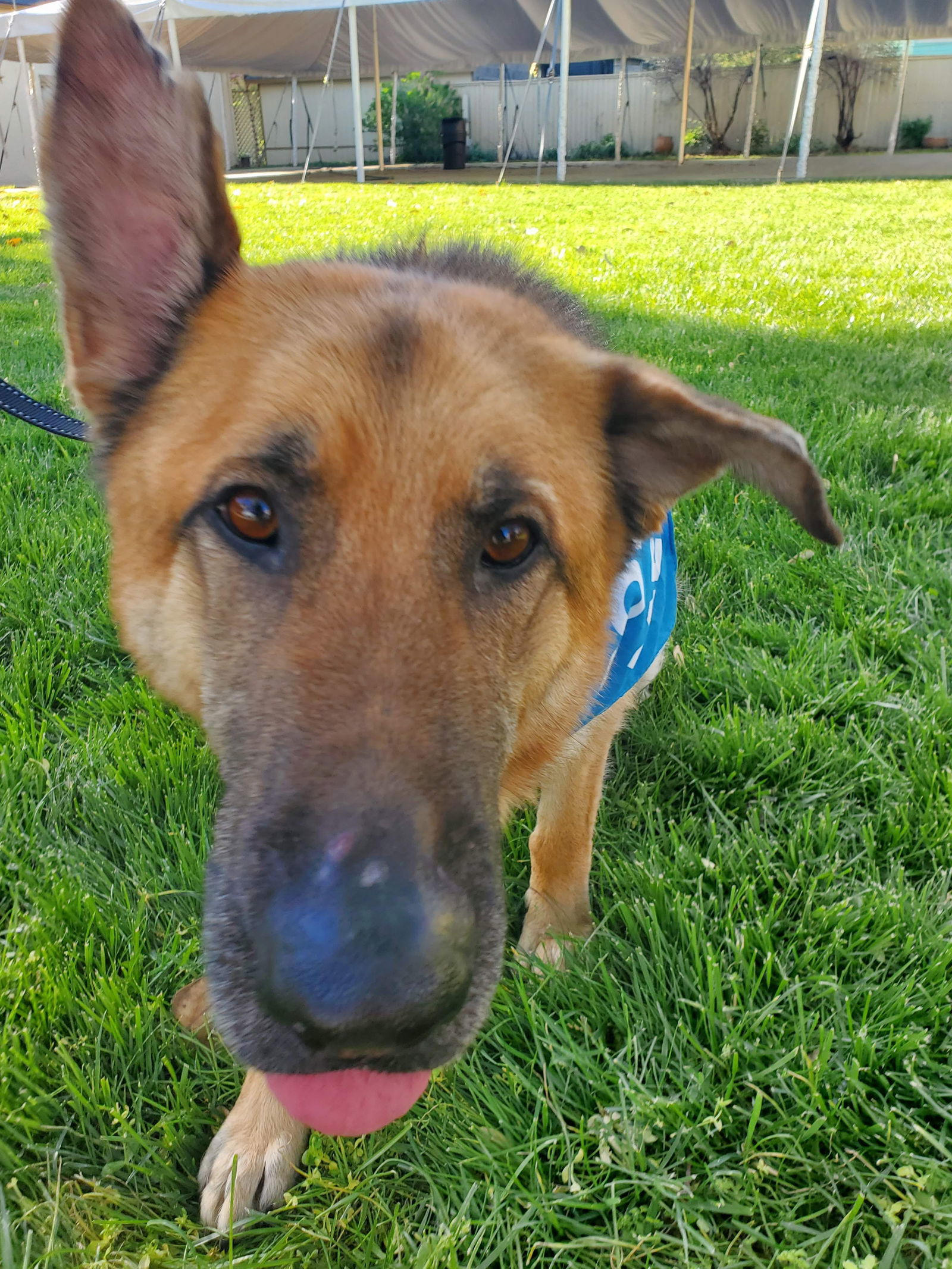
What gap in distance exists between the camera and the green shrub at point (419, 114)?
3178 centimetres

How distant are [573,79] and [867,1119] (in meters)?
42.6

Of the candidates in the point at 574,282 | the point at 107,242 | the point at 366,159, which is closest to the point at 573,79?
the point at 366,159

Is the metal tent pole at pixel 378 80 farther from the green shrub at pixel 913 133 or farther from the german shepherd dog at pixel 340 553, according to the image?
the german shepherd dog at pixel 340 553

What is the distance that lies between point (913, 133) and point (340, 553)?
43.6 meters

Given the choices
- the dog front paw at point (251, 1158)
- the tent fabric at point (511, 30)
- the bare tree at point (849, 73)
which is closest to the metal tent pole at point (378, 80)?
the tent fabric at point (511, 30)

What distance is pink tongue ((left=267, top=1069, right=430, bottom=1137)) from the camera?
5.25 ft

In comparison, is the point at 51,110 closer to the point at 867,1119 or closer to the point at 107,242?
the point at 107,242

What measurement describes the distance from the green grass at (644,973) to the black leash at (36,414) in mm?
806

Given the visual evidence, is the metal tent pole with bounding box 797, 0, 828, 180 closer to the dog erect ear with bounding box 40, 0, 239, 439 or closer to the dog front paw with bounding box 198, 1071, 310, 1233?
the dog erect ear with bounding box 40, 0, 239, 439

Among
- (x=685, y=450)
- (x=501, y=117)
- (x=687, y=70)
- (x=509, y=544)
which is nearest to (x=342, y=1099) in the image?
(x=509, y=544)

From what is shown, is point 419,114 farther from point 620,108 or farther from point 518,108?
point 518,108

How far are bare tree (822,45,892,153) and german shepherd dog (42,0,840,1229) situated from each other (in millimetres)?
42075

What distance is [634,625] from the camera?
7.75ft

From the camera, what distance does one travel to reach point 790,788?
9.17 feet
